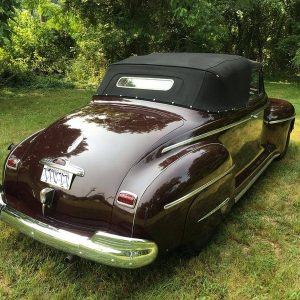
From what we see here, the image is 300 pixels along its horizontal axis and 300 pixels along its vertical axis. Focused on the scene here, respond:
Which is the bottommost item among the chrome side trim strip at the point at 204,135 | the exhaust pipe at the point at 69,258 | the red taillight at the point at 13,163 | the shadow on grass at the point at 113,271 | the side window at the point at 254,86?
the shadow on grass at the point at 113,271

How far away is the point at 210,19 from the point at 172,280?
9681 millimetres

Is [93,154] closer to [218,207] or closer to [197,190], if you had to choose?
[197,190]

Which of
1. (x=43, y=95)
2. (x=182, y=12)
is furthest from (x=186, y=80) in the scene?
(x=43, y=95)

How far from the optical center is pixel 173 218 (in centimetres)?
287

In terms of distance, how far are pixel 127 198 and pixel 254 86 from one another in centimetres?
267

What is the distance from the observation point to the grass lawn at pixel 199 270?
9.85ft

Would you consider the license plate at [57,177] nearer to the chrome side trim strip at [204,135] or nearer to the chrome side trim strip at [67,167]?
the chrome side trim strip at [67,167]

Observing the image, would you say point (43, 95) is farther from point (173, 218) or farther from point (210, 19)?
point (173, 218)

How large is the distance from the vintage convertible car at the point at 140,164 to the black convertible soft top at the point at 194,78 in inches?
0.4

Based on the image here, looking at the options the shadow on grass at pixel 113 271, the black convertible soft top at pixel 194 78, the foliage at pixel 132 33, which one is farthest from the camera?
the foliage at pixel 132 33

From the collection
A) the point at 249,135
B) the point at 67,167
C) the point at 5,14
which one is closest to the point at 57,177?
the point at 67,167

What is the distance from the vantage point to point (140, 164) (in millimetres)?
3023

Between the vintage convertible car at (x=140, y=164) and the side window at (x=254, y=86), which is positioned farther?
the side window at (x=254, y=86)

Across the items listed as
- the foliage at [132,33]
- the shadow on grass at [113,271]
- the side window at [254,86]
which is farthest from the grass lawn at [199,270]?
the foliage at [132,33]
